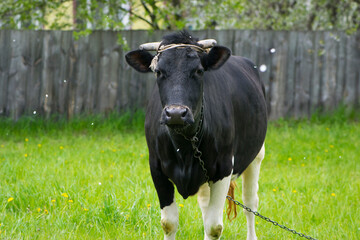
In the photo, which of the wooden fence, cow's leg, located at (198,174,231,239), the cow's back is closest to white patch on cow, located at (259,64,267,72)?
the wooden fence

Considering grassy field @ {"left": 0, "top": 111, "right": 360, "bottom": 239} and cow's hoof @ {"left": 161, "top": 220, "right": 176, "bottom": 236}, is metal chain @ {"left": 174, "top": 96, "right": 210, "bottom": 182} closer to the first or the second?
cow's hoof @ {"left": 161, "top": 220, "right": 176, "bottom": 236}

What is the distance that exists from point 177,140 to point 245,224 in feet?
6.47

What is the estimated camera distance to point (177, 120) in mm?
3320

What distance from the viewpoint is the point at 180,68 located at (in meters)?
3.59

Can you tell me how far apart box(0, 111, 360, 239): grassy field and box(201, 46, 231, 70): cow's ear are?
5.44 ft

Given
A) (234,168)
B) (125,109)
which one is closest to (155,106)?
(234,168)

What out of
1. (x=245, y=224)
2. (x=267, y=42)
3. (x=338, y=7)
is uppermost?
(x=338, y=7)

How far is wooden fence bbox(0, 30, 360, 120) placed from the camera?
10523 mm

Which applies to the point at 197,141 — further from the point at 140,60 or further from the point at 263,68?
the point at 263,68

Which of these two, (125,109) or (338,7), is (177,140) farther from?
(338,7)

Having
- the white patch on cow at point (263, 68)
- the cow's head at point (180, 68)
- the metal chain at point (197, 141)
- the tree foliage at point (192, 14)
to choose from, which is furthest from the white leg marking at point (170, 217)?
the white patch on cow at point (263, 68)

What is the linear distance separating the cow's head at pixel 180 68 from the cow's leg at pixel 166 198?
68cm

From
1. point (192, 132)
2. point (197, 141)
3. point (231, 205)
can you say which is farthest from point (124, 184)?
point (192, 132)

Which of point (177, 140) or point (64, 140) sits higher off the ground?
point (177, 140)
